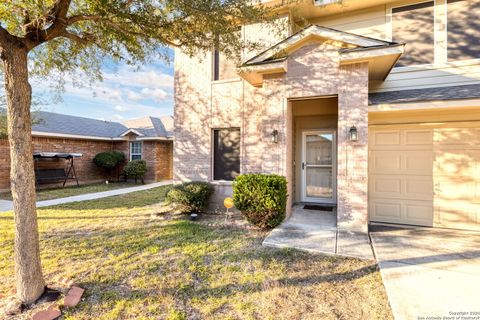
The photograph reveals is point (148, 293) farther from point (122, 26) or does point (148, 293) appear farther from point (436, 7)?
point (436, 7)

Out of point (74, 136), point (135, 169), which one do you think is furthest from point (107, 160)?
point (74, 136)

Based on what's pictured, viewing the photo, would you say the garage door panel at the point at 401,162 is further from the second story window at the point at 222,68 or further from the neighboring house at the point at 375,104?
the second story window at the point at 222,68

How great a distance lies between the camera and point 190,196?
23.2 ft

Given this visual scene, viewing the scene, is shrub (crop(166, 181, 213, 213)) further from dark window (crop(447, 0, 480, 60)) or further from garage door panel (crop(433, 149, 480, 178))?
dark window (crop(447, 0, 480, 60))

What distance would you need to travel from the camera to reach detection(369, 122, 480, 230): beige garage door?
582 centimetres

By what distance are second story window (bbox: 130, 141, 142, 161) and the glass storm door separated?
12.5 m

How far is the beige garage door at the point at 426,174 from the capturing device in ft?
19.1

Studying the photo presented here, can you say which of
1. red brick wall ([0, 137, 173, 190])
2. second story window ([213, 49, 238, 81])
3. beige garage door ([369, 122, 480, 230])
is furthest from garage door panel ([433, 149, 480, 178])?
red brick wall ([0, 137, 173, 190])

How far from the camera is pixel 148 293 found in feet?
11.0

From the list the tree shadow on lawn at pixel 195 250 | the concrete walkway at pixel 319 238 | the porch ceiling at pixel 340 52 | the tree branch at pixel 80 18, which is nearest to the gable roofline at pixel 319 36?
the porch ceiling at pixel 340 52

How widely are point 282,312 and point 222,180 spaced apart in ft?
17.1

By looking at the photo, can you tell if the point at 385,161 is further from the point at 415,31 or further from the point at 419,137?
the point at 415,31

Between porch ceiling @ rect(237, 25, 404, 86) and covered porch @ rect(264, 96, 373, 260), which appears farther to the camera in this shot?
covered porch @ rect(264, 96, 373, 260)

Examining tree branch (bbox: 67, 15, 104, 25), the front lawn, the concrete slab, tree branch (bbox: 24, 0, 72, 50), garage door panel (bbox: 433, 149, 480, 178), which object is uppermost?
tree branch (bbox: 67, 15, 104, 25)
